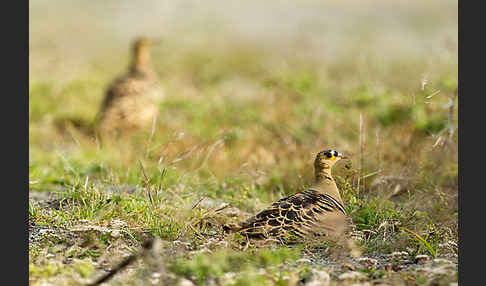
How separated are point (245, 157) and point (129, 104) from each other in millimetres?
2806

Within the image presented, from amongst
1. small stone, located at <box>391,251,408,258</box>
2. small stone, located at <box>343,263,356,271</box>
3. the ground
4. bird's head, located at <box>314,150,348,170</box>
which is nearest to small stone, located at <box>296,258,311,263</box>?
the ground

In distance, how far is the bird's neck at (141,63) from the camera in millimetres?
10133

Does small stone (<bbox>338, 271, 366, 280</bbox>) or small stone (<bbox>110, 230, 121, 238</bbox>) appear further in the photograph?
small stone (<bbox>110, 230, 121, 238</bbox>)

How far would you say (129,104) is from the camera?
9.42 metres

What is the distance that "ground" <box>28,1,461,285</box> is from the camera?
4078 millimetres

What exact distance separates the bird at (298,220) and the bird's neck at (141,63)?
236 inches

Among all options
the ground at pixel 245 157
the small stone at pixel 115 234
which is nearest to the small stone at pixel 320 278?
the ground at pixel 245 157

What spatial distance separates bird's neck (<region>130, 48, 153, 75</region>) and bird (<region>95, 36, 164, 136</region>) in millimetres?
96

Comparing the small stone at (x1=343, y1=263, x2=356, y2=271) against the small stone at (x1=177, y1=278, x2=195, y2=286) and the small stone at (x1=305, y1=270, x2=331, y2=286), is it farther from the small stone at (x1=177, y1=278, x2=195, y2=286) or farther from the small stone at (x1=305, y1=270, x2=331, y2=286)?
the small stone at (x1=177, y1=278, x2=195, y2=286)

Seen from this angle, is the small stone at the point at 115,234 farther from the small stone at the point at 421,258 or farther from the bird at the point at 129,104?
the bird at the point at 129,104

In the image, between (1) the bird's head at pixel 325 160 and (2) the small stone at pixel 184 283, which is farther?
(1) the bird's head at pixel 325 160

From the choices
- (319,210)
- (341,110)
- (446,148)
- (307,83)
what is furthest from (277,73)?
(319,210)

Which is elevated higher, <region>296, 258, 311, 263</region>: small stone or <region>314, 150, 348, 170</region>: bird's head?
<region>314, 150, 348, 170</region>: bird's head

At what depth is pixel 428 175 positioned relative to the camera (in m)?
6.21
